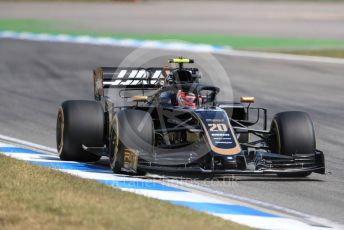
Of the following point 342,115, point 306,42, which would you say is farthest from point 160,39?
point 342,115

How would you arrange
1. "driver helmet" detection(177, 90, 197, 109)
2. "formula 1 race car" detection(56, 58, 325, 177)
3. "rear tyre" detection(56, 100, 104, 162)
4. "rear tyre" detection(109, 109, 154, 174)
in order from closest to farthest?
"formula 1 race car" detection(56, 58, 325, 177) → "rear tyre" detection(109, 109, 154, 174) → "driver helmet" detection(177, 90, 197, 109) → "rear tyre" detection(56, 100, 104, 162)

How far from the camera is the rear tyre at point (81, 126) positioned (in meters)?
11.5

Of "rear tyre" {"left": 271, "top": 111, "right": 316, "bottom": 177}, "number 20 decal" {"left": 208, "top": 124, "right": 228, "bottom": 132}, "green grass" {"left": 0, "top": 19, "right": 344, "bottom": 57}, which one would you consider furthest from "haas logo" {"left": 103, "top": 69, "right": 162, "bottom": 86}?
"green grass" {"left": 0, "top": 19, "right": 344, "bottom": 57}

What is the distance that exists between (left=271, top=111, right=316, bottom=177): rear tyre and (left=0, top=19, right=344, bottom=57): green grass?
54.1 ft

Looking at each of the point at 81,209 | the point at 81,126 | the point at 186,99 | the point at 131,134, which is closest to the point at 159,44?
the point at 81,126

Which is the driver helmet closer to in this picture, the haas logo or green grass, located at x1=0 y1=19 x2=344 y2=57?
the haas logo

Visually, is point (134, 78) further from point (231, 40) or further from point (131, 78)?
point (231, 40)

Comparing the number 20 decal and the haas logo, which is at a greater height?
the haas logo

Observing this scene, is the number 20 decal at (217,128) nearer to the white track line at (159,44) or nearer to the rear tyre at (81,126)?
the rear tyre at (81,126)

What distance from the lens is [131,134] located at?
10562mm

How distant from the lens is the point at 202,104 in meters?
11.4

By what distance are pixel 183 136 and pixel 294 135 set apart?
1229mm

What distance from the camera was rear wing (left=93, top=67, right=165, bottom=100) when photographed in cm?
1278

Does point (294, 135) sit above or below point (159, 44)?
below
